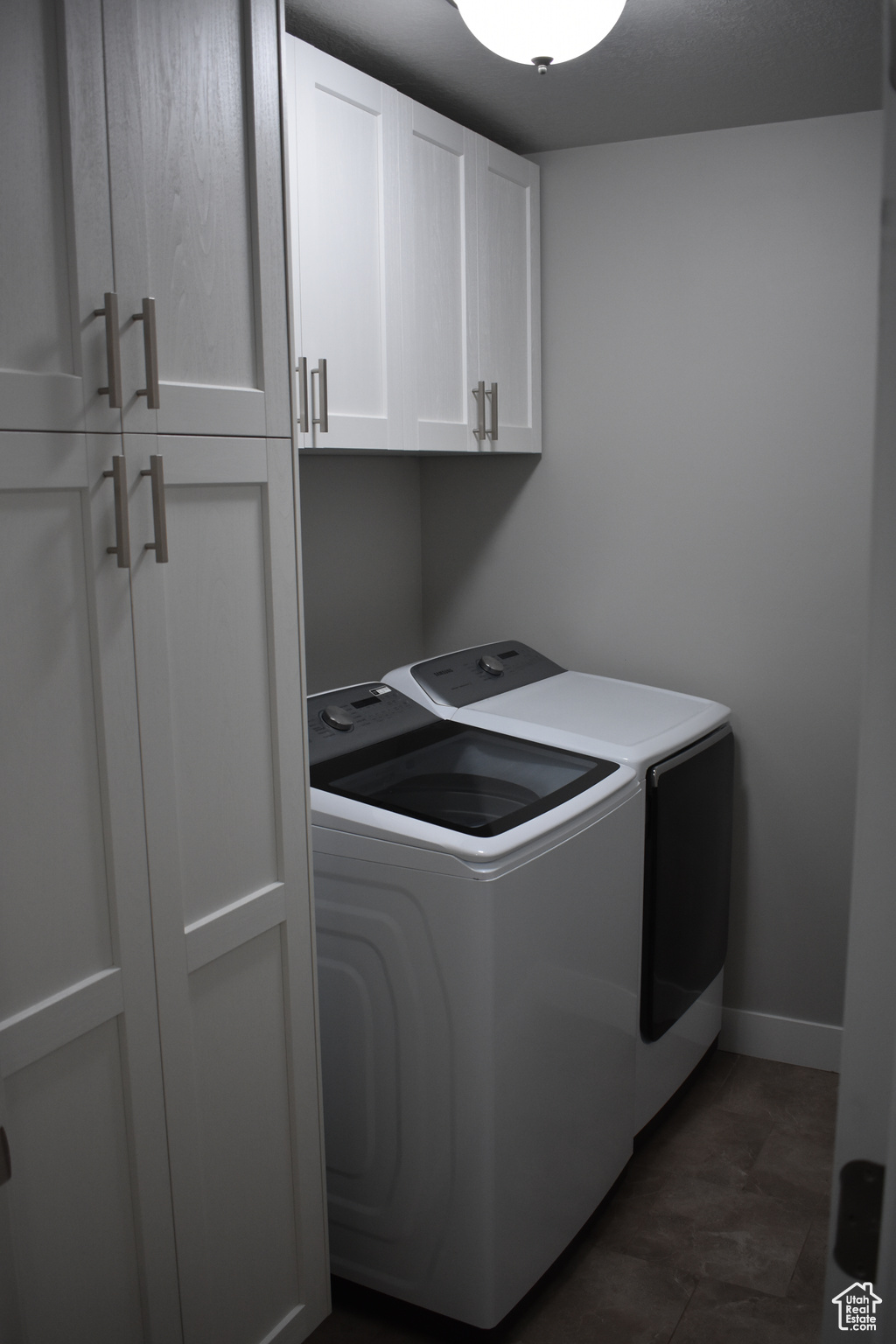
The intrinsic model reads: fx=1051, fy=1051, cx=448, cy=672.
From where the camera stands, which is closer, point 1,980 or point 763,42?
point 1,980

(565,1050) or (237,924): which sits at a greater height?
(237,924)

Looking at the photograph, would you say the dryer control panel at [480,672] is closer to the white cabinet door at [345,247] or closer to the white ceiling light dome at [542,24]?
the white cabinet door at [345,247]

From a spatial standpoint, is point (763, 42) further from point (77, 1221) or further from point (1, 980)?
point (77, 1221)

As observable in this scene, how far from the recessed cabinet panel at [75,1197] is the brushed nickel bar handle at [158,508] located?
0.61 metres

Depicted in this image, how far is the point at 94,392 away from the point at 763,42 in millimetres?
1601

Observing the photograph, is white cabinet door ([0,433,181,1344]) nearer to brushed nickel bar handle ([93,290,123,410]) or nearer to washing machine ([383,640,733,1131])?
brushed nickel bar handle ([93,290,123,410])

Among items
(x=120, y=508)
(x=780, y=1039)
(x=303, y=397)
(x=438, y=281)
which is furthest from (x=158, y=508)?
(x=780, y=1039)

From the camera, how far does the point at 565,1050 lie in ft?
6.49

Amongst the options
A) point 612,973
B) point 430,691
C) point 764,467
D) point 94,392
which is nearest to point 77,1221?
point 94,392

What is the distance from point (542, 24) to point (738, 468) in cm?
126

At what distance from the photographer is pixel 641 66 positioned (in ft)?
7.11

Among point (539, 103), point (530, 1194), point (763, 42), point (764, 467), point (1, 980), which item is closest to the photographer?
point (1, 980)

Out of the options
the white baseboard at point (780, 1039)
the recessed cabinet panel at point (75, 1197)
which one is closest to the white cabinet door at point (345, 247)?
the recessed cabinet panel at point (75, 1197)

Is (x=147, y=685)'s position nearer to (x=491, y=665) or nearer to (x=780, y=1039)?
(x=491, y=665)
